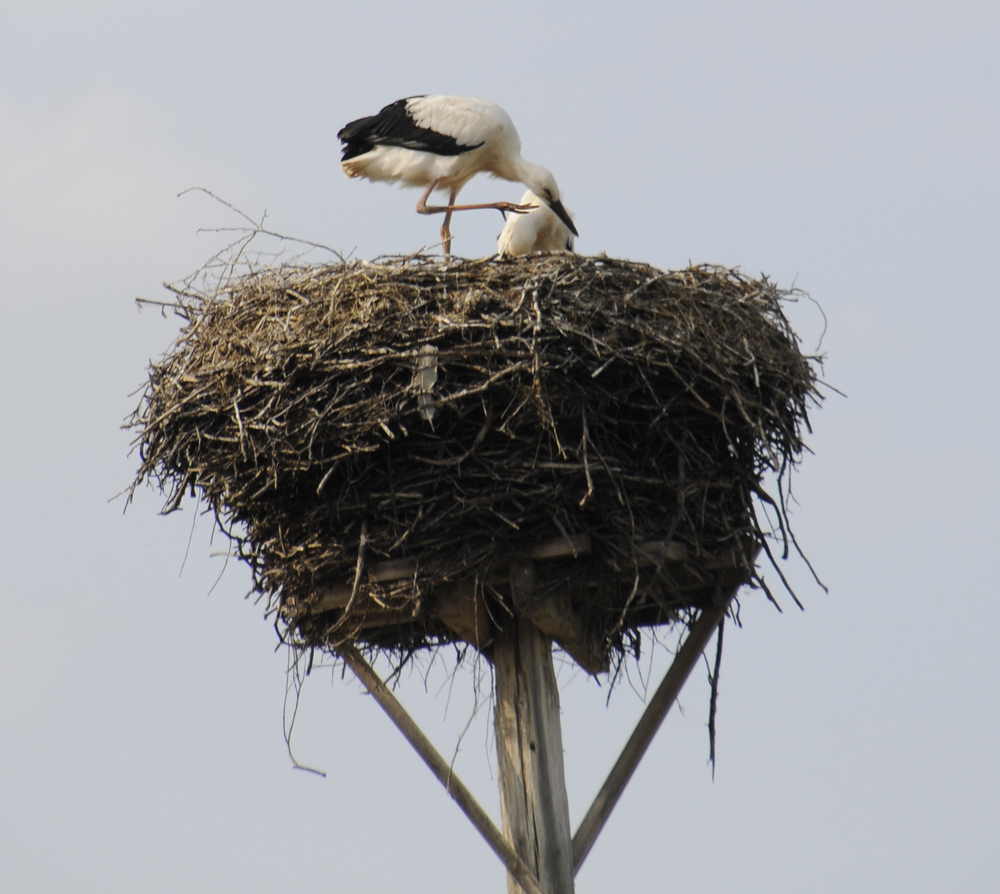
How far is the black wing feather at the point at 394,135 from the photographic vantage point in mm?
7539

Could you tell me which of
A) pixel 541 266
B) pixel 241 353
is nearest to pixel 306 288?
pixel 241 353

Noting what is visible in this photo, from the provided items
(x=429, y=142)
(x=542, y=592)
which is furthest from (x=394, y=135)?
(x=542, y=592)

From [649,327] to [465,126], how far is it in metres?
3.07

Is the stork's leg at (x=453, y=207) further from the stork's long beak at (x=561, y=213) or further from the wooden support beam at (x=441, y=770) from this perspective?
the wooden support beam at (x=441, y=770)

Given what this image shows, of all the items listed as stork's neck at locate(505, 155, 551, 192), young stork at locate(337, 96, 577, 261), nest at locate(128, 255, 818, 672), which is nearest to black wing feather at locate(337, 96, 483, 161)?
young stork at locate(337, 96, 577, 261)

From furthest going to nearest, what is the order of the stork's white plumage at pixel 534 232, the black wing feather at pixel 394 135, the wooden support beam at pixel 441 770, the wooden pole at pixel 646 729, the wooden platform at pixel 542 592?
the stork's white plumage at pixel 534 232
the black wing feather at pixel 394 135
the wooden platform at pixel 542 592
the wooden pole at pixel 646 729
the wooden support beam at pixel 441 770

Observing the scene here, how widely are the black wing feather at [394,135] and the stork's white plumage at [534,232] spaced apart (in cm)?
49

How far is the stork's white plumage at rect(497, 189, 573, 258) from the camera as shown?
7.84 m

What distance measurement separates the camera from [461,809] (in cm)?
454

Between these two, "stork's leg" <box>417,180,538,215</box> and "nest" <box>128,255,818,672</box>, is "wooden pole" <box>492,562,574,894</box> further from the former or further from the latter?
"stork's leg" <box>417,180,538,215</box>

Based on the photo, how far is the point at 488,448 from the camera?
4777 millimetres

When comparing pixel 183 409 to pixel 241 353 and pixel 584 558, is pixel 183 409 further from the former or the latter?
pixel 584 558

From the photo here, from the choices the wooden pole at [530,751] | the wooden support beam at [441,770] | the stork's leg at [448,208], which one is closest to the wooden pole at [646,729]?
the wooden pole at [530,751]

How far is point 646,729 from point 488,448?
106 centimetres
